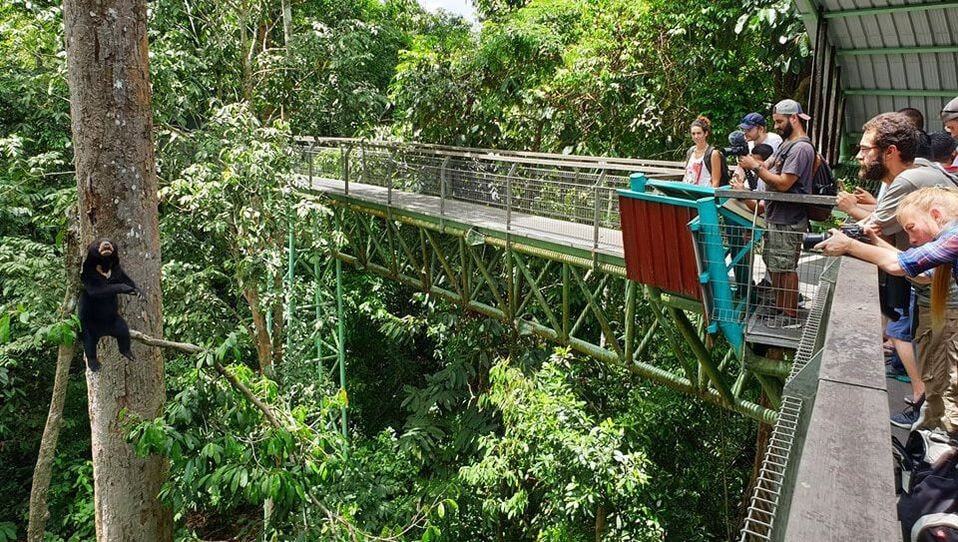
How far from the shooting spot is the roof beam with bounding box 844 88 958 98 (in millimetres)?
7968

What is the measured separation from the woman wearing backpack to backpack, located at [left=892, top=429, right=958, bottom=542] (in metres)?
3.78

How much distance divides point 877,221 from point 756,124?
2303mm

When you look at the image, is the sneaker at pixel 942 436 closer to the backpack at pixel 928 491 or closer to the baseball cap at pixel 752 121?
the backpack at pixel 928 491

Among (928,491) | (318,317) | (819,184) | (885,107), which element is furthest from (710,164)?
(318,317)

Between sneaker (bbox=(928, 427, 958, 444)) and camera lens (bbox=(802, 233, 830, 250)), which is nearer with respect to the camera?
sneaker (bbox=(928, 427, 958, 444))

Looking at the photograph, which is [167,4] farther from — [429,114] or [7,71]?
[429,114]

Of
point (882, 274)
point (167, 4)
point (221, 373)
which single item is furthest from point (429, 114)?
point (882, 274)

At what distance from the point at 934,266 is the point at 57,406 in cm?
633

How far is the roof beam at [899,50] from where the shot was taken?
757 cm

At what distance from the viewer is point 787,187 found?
14.8 feet

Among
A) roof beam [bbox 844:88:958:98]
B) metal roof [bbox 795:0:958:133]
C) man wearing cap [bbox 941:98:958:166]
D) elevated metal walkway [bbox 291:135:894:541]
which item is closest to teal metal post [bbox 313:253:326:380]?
elevated metal walkway [bbox 291:135:894:541]

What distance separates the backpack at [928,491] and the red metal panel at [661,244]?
2736mm

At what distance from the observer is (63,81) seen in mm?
8031

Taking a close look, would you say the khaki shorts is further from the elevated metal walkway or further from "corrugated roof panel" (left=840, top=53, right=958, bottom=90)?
"corrugated roof panel" (left=840, top=53, right=958, bottom=90)
